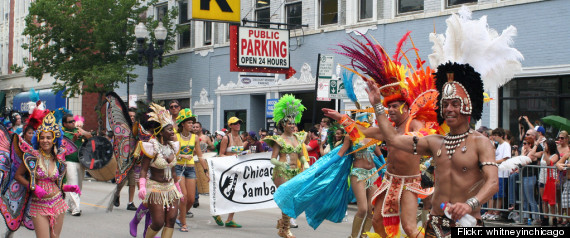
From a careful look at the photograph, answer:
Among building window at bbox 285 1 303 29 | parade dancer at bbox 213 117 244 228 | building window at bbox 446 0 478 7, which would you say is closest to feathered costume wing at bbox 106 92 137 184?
parade dancer at bbox 213 117 244 228

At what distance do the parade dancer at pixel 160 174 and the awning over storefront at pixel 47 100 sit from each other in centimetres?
2875

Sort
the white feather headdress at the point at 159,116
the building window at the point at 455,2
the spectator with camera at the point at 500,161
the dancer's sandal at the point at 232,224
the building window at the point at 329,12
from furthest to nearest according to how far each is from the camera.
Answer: the building window at the point at 329,12
the building window at the point at 455,2
the spectator with camera at the point at 500,161
the dancer's sandal at the point at 232,224
the white feather headdress at the point at 159,116

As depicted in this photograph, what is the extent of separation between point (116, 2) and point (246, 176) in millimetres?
16374

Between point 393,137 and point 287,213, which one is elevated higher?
point 393,137

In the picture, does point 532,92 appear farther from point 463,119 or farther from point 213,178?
point 463,119

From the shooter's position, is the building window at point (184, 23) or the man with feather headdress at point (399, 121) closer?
the man with feather headdress at point (399, 121)

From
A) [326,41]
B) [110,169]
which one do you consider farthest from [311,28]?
[110,169]

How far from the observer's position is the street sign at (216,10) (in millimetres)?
19666

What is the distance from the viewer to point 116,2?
26.2 meters

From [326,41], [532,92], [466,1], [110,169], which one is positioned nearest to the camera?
[110,169]

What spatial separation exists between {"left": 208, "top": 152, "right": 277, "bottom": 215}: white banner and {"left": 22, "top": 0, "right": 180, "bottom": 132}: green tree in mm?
14611

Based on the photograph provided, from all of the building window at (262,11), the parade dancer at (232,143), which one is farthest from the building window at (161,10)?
the parade dancer at (232,143)

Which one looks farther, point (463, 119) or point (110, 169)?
point (110, 169)

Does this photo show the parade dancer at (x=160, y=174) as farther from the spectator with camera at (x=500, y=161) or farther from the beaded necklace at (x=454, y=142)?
the spectator with camera at (x=500, y=161)
